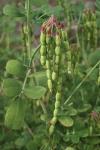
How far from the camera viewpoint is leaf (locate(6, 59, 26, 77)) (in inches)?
90.0

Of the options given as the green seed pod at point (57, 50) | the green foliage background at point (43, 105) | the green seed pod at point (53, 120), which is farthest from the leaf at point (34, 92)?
the green seed pod at point (57, 50)

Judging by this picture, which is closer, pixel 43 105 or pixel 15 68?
pixel 15 68

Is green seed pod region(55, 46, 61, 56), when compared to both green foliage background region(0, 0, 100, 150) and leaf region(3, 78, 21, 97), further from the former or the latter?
leaf region(3, 78, 21, 97)

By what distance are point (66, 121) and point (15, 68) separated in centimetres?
34

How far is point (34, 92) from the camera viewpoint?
222 centimetres

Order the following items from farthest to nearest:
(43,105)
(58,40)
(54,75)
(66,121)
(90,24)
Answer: (90,24) < (43,105) < (66,121) < (54,75) < (58,40)

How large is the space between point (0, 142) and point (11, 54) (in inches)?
37.9

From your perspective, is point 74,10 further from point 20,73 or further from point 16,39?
point 16,39

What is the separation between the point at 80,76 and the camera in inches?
103

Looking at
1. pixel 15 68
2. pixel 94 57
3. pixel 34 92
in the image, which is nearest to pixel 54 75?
pixel 34 92

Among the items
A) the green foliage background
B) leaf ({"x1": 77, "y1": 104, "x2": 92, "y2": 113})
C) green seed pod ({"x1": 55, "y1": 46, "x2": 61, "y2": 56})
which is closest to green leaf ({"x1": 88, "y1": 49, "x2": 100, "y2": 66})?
the green foliage background

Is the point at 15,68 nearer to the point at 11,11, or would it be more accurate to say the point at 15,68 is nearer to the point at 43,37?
the point at 11,11

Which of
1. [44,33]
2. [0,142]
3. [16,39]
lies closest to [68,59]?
[44,33]

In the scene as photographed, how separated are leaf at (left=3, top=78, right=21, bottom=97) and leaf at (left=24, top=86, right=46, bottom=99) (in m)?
0.04
